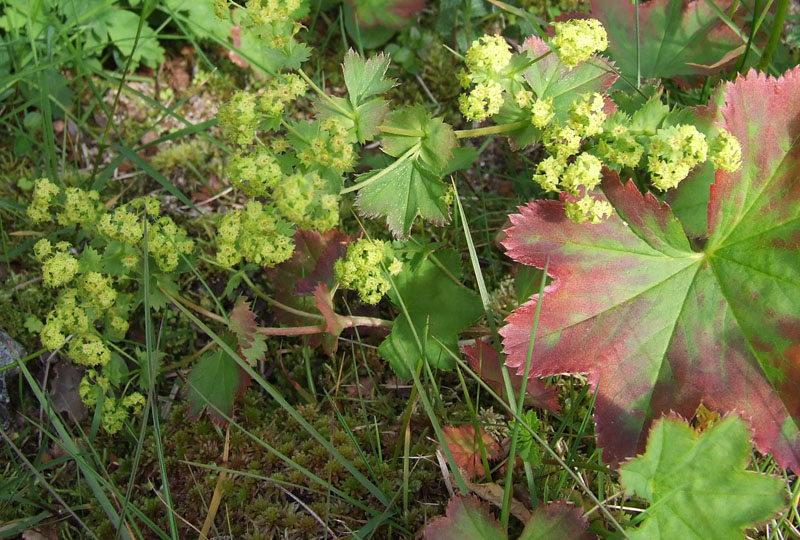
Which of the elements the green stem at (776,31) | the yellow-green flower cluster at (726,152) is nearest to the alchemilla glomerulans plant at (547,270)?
the yellow-green flower cluster at (726,152)

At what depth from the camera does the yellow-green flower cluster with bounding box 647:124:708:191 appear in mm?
2082

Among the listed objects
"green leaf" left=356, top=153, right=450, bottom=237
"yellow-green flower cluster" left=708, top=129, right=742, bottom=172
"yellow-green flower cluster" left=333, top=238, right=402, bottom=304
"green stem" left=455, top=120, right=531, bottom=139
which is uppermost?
"yellow-green flower cluster" left=708, top=129, right=742, bottom=172

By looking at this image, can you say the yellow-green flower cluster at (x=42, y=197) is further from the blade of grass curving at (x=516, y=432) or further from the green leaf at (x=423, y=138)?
the blade of grass curving at (x=516, y=432)

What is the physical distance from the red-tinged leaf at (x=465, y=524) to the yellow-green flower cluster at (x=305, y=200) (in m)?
0.99

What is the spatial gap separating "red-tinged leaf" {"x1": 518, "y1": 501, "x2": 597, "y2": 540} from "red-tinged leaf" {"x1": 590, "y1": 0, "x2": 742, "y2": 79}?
1.90 m

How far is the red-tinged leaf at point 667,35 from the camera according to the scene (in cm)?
293

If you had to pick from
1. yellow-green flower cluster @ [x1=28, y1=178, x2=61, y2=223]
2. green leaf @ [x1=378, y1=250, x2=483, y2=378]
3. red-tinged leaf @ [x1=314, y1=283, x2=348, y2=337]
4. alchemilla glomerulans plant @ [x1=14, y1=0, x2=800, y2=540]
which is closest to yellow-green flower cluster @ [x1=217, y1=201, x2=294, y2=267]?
alchemilla glomerulans plant @ [x1=14, y1=0, x2=800, y2=540]

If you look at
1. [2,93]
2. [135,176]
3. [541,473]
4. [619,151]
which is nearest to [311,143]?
[619,151]

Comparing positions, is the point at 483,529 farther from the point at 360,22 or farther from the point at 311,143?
the point at 360,22

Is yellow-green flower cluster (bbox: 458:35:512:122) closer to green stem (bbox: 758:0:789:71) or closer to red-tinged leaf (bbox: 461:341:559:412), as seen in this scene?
red-tinged leaf (bbox: 461:341:559:412)

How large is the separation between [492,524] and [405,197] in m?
1.19

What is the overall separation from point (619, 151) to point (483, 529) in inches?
52.6

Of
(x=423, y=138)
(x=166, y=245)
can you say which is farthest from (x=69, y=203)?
(x=423, y=138)

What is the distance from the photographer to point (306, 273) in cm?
294
